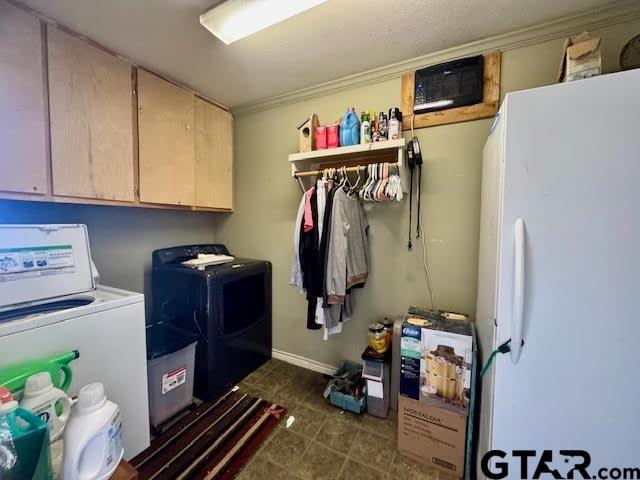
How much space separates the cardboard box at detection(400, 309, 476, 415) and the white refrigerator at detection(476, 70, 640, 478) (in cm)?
36

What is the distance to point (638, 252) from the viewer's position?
0.83 metres

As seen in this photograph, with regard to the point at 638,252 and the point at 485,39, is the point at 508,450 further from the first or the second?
the point at 485,39

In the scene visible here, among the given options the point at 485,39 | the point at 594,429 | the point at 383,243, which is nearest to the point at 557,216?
the point at 594,429

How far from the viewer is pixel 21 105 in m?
1.29

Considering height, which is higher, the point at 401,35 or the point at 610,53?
the point at 401,35

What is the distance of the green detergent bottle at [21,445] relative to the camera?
1.68 feet

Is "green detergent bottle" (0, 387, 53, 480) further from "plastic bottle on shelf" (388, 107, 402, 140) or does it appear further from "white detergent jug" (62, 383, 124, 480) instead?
"plastic bottle on shelf" (388, 107, 402, 140)

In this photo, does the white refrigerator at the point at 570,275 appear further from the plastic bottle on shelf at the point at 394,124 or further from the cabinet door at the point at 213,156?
the cabinet door at the point at 213,156

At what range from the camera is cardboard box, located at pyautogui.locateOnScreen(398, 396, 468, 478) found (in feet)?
4.41

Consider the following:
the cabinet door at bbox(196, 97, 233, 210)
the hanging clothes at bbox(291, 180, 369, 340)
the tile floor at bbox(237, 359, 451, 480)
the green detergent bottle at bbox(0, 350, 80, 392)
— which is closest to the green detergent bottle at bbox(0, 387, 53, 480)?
the green detergent bottle at bbox(0, 350, 80, 392)

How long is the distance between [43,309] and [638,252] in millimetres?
2487

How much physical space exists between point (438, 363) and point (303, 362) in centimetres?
131

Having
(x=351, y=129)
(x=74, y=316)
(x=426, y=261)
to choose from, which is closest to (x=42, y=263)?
(x=74, y=316)

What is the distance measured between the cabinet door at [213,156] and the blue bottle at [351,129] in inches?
49.5
